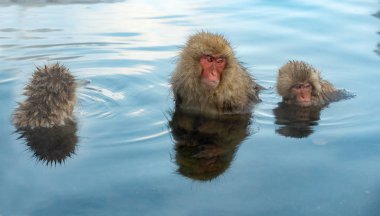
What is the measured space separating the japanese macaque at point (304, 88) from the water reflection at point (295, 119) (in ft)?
0.37

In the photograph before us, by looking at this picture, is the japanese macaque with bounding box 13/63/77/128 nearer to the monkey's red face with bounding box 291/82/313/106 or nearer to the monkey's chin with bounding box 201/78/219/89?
the monkey's chin with bounding box 201/78/219/89

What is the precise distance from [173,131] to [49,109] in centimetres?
97

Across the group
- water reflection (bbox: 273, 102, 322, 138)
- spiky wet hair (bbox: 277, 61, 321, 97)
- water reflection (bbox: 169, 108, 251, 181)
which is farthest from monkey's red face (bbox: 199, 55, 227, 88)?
spiky wet hair (bbox: 277, 61, 321, 97)

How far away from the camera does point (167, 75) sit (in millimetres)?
6621

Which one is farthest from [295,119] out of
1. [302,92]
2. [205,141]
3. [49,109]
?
[49,109]

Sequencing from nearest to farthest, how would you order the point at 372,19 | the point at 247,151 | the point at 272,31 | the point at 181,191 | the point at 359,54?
1. the point at 181,191
2. the point at 247,151
3. the point at 359,54
4. the point at 272,31
5. the point at 372,19

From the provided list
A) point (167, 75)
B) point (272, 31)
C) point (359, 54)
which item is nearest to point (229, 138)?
point (167, 75)

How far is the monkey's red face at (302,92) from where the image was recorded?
6.12 meters

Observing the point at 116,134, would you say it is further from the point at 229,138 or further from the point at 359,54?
the point at 359,54

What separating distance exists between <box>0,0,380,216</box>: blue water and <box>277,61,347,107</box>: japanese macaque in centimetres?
17

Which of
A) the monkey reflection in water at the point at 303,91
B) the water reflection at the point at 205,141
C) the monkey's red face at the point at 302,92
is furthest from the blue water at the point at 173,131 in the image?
the monkey's red face at the point at 302,92

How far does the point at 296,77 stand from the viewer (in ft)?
20.2

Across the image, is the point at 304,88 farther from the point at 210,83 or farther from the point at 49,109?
the point at 49,109

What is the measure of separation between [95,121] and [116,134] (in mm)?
373
